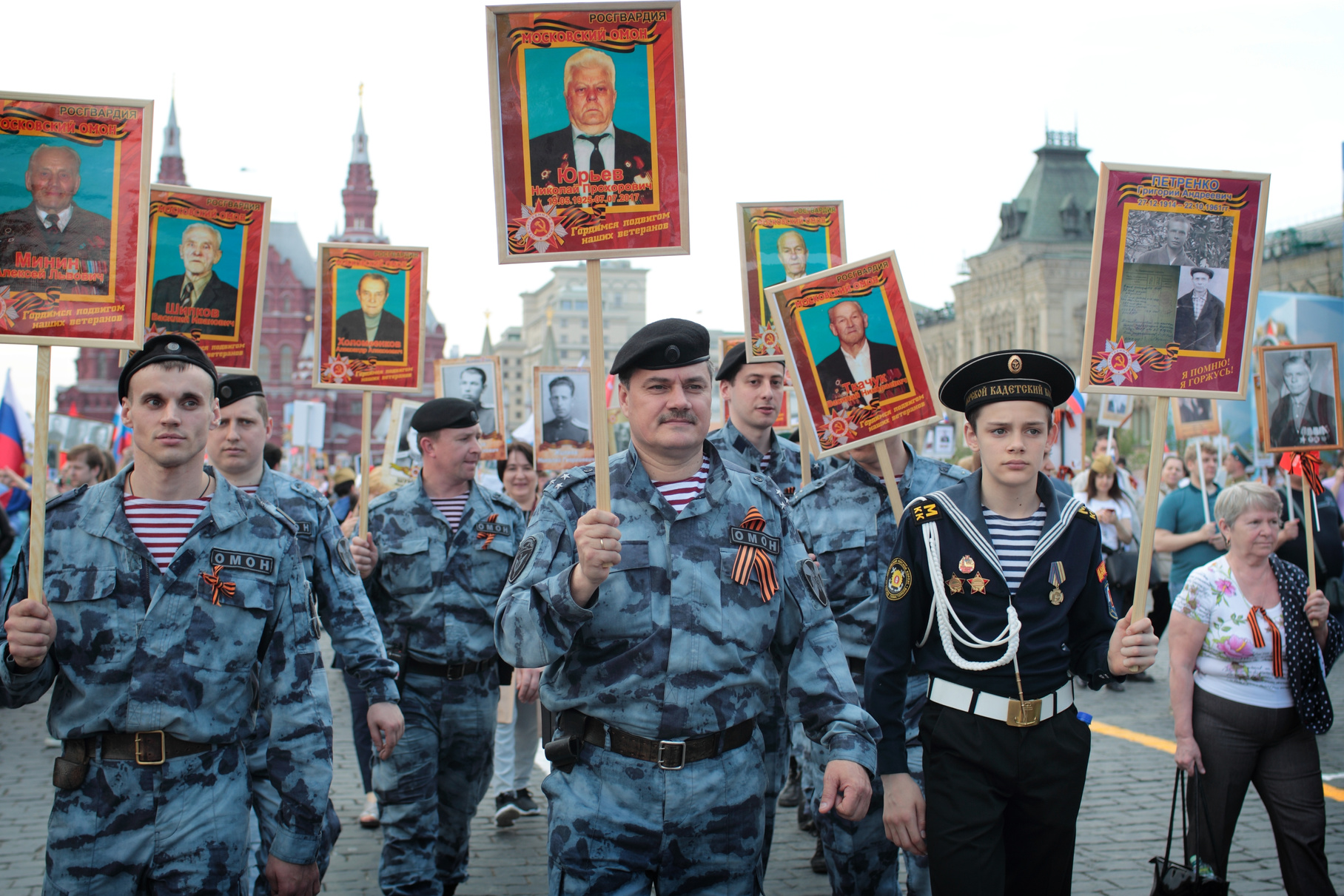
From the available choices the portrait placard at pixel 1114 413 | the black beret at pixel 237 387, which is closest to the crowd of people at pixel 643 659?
the black beret at pixel 237 387

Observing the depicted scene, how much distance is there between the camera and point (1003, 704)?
352 centimetres

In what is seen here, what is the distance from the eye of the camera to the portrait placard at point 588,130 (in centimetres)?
335

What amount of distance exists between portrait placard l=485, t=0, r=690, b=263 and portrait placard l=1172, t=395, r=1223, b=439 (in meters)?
8.36

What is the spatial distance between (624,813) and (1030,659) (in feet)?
4.62

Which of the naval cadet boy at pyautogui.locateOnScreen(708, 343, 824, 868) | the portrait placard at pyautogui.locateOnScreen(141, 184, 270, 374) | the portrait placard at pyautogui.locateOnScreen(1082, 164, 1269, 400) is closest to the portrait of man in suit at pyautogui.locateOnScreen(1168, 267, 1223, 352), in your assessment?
the portrait placard at pyautogui.locateOnScreen(1082, 164, 1269, 400)

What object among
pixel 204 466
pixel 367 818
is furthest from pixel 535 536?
pixel 367 818

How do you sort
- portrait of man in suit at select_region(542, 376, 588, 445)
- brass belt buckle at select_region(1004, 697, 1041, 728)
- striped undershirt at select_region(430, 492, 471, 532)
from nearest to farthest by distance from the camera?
brass belt buckle at select_region(1004, 697, 1041, 728) < striped undershirt at select_region(430, 492, 471, 532) < portrait of man in suit at select_region(542, 376, 588, 445)

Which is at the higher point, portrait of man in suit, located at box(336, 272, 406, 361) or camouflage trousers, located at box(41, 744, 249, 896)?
portrait of man in suit, located at box(336, 272, 406, 361)

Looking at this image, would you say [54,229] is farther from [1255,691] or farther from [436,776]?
[1255,691]

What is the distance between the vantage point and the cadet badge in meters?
3.70

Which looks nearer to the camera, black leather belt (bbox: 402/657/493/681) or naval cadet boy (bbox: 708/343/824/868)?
black leather belt (bbox: 402/657/493/681)

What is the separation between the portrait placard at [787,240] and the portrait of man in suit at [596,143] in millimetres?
2529

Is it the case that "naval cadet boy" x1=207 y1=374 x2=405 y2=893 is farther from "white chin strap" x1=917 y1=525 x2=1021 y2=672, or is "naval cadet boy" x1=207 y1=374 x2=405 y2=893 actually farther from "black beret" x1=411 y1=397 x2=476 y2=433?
"white chin strap" x1=917 y1=525 x2=1021 y2=672

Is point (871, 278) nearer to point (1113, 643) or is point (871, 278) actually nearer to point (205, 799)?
point (1113, 643)
